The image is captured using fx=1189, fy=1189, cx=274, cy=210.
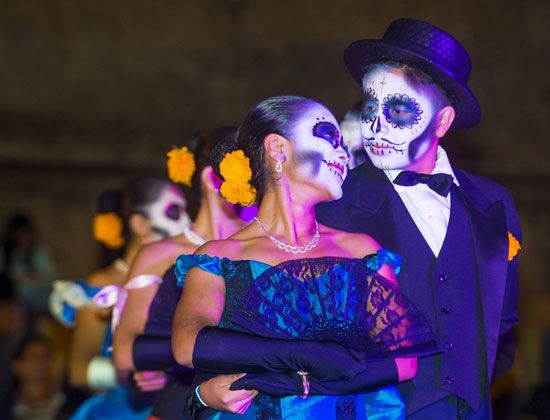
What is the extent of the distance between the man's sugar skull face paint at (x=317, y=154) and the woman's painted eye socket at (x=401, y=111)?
294 mm

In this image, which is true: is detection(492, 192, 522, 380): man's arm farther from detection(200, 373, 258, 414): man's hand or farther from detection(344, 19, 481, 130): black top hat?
detection(200, 373, 258, 414): man's hand

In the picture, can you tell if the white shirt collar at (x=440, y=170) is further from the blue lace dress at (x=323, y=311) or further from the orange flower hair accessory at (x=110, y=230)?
the orange flower hair accessory at (x=110, y=230)

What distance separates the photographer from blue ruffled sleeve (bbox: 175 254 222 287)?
139 inches

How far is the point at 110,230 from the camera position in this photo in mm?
6219

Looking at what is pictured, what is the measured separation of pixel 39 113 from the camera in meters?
11.5

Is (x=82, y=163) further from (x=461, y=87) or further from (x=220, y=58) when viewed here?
(x=461, y=87)

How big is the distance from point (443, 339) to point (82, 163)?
8.15 meters

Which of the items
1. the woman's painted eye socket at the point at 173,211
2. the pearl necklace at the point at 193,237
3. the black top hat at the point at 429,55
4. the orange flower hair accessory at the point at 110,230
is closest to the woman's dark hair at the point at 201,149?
the pearl necklace at the point at 193,237

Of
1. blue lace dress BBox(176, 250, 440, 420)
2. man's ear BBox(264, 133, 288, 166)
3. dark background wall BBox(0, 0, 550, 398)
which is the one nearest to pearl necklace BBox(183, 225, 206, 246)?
man's ear BBox(264, 133, 288, 166)

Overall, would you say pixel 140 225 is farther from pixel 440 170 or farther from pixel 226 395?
pixel 226 395

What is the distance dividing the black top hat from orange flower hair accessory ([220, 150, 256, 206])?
0.58m

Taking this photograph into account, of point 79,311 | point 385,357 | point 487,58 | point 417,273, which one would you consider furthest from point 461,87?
point 487,58

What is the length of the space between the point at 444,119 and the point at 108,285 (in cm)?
261

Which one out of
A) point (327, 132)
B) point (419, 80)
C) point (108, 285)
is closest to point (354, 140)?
point (419, 80)
